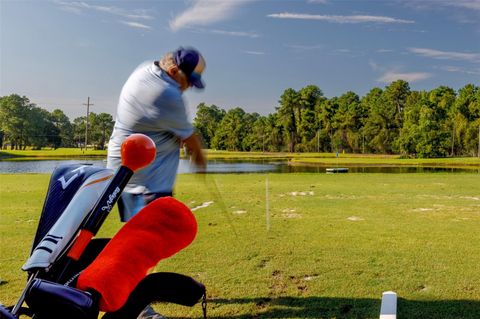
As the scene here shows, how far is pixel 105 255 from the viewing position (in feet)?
3.74

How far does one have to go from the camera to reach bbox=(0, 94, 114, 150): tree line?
248ft

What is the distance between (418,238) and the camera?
6.54 metres

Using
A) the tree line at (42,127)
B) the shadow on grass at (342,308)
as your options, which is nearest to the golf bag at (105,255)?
the shadow on grass at (342,308)

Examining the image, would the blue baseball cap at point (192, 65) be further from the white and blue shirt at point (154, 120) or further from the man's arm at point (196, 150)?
the man's arm at point (196, 150)

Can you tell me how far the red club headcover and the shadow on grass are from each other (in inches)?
100

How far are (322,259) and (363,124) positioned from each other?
74888mm

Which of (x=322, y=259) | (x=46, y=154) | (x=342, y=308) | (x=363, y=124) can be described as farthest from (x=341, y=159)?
(x=342, y=308)

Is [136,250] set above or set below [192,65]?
below

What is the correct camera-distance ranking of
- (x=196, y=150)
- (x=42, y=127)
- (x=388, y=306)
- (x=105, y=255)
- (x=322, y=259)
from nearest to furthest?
(x=105, y=255), (x=196, y=150), (x=388, y=306), (x=322, y=259), (x=42, y=127)

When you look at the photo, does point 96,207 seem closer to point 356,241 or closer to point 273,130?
point 356,241

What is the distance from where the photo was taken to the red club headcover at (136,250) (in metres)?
1.08

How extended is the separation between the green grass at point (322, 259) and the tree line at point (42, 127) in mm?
61674

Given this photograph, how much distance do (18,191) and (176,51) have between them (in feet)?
42.0

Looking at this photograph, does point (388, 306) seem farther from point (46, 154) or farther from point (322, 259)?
point (46, 154)
